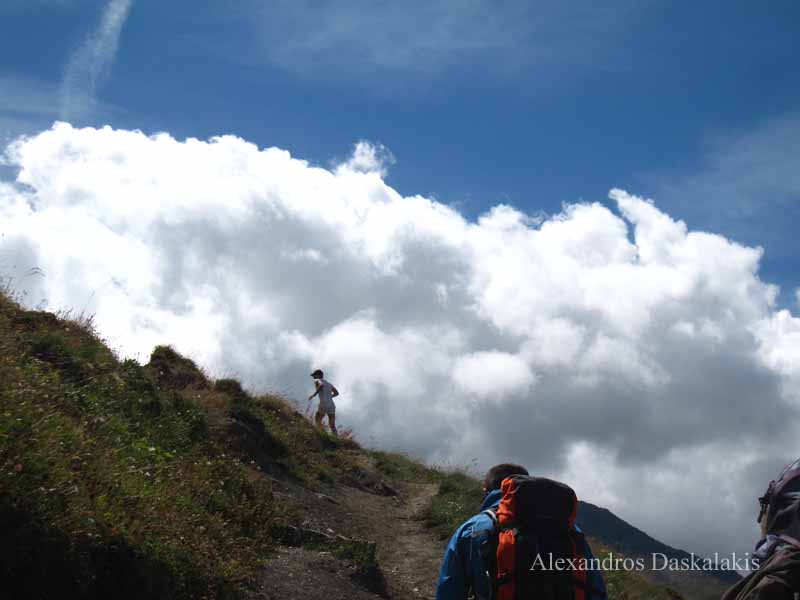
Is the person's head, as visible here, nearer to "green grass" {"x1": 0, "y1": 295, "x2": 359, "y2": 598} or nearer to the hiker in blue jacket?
the hiker in blue jacket

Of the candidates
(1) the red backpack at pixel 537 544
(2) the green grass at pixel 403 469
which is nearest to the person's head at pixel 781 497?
(1) the red backpack at pixel 537 544

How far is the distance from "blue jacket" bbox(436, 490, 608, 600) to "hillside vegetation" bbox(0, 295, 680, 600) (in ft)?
8.41

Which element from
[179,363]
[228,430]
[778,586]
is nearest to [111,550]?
[778,586]

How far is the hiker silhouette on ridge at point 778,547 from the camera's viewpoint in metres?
3.15

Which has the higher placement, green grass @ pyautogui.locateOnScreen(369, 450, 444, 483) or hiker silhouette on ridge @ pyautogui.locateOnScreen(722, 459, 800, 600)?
green grass @ pyautogui.locateOnScreen(369, 450, 444, 483)

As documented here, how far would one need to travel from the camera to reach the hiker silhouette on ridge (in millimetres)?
3150

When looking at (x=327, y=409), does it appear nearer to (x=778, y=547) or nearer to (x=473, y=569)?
(x=473, y=569)

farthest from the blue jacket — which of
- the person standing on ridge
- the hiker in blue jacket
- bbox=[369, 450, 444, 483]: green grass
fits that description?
the person standing on ridge

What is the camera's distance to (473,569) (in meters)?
4.48

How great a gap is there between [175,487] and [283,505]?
239cm

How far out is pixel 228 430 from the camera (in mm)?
12461

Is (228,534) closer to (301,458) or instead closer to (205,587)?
(205,587)

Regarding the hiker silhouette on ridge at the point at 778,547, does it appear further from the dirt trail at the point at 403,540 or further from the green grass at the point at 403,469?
the green grass at the point at 403,469

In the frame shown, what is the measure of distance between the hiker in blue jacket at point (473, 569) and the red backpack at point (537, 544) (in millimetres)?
51
